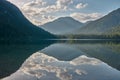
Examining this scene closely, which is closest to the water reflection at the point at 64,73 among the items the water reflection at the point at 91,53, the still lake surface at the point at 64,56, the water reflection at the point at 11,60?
the still lake surface at the point at 64,56

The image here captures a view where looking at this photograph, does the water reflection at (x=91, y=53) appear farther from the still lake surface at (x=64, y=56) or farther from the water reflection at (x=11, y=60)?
the water reflection at (x=11, y=60)

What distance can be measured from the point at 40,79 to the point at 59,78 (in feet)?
6.80

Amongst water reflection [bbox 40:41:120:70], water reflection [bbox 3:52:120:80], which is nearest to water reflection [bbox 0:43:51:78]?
water reflection [bbox 3:52:120:80]

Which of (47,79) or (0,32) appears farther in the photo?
(0,32)

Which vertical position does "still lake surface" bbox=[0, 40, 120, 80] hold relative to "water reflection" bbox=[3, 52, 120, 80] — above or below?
below

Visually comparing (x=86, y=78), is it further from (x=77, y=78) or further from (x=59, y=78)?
(x=59, y=78)

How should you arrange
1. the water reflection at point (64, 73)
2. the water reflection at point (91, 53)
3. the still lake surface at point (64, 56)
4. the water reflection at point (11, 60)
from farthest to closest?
the water reflection at point (91, 53)
the still lake surface at point (64, 56)
the water reflection at point (11, 60)
the water reflection at point (64, 73)

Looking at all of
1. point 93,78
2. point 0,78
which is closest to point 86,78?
point 93,78

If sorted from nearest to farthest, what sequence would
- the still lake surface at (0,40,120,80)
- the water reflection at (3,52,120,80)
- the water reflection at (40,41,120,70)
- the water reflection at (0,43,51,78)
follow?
1. the water reflection at (3,52,120,80)
2. the water reflection at (0,43,51,78)
3. the still lake surface at (0,40,120,80)
4. the water reflection at (40,41,120,70)

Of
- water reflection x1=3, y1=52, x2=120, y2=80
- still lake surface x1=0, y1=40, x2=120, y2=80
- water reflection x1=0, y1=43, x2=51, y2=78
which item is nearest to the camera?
water reflection x1=3, y1=52, x2=120, y2=80

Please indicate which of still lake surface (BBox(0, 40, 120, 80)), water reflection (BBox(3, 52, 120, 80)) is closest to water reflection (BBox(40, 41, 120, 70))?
still lake surface (BBox(0, 40, 120, 80))

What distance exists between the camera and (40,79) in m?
29.0

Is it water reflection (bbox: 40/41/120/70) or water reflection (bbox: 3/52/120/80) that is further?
water reflection (bbox: 40/41/120/70)

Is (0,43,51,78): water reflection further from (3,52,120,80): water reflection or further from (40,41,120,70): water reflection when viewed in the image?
(40,41,120,70): water reflection
